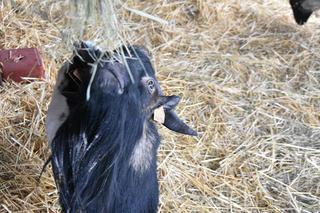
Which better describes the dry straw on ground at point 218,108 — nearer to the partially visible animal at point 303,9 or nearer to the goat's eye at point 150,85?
the partially visible animal at point 303,9

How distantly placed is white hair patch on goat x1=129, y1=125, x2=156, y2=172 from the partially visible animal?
8.64 feet

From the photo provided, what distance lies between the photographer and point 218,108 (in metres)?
3.50

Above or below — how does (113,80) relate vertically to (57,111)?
above

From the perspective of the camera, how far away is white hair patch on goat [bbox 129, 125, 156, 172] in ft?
6.74

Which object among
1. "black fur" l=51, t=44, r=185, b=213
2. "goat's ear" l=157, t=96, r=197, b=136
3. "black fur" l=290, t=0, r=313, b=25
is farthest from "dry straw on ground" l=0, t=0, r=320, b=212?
"goat's ear" l=157, t=96, r=197, b=136

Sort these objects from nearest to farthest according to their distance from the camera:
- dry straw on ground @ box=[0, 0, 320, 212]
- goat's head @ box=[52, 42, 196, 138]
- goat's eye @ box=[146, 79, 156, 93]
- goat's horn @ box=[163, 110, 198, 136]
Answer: goat's head @ box=[52, 42, 196, 138], goat's eye @ box=[146, 79, 156, 93], goat's horn @ box=[163, 110, 198, 136], dry straw on ground @ box=[0, 0, 320, 212]

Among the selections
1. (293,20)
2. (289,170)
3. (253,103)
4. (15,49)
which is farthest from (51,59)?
(293,20)

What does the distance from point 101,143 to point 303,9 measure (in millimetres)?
2868

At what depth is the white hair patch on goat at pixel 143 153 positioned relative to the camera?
80.9 inches

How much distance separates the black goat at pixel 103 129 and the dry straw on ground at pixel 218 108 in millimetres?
368

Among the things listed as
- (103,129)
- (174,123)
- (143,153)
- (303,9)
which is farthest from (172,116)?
(303,9)

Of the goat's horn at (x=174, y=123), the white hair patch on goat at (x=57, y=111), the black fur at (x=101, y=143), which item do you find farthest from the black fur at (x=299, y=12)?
the white hair patch on goat at (x=57, y=111)

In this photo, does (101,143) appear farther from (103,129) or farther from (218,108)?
(218,108)

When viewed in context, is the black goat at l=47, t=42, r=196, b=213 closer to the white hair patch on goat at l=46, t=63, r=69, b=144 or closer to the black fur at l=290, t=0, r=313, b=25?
the white hair patch on goat at l=46, t=63, r=69, b=144
